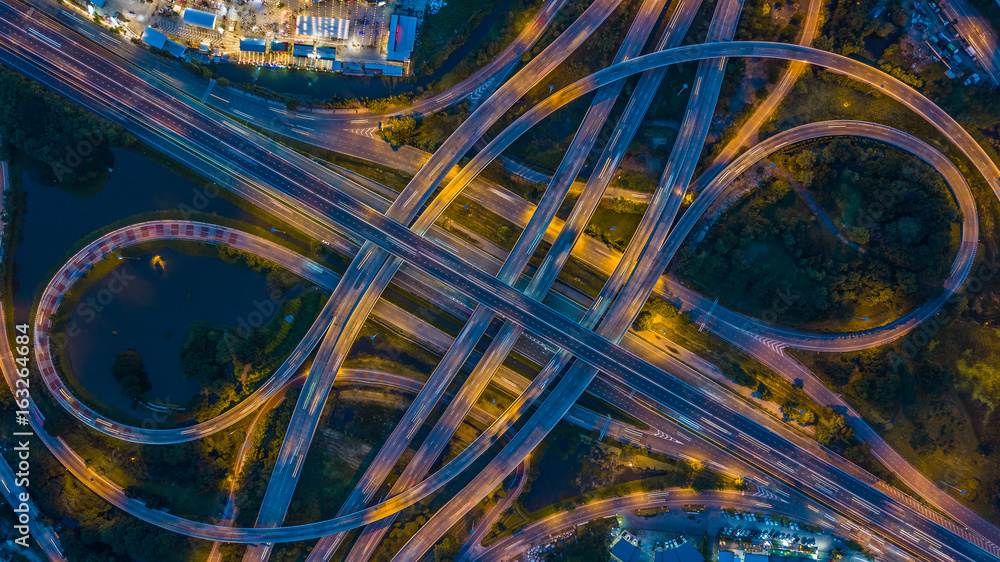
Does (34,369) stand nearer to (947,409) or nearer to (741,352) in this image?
(741,352)

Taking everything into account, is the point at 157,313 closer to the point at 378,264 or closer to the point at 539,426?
the point at 378,264

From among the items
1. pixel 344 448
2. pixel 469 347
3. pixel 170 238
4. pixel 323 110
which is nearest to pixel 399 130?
pixel 323 110

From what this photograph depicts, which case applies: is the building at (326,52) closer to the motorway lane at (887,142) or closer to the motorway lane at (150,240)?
the motorway lane at (150,240)

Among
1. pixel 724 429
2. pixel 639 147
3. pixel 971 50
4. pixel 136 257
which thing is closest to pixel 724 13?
pixel 639 147

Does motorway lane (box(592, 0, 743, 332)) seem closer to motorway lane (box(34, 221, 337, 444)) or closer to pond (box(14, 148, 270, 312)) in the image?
motorway lane (box(34, 221, 337, 444))

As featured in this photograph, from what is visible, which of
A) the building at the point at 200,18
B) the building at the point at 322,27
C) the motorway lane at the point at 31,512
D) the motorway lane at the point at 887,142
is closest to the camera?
the motorway lane at the point at 31,512

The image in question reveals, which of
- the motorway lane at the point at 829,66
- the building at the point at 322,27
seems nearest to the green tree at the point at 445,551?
the motorway lane at the point at 829,66

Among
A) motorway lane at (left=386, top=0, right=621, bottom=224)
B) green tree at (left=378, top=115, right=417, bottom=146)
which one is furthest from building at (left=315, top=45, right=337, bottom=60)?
motorway lane at (left=386, top=0, right=621, bottom=224)
